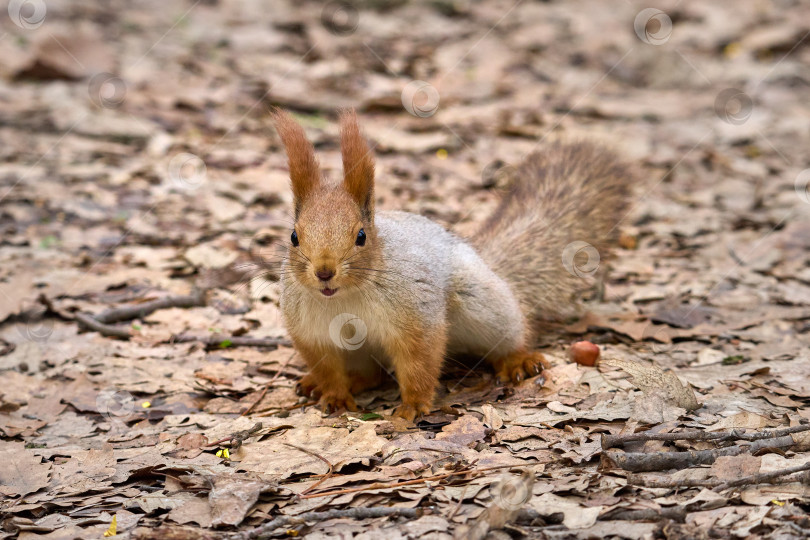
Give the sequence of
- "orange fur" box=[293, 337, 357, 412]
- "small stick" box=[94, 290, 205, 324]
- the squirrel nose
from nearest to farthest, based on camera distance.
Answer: the squirrel nose, "orange fur" box=[293, 337, 357, 412], "small stick" box=[94, 290, 205, 324]

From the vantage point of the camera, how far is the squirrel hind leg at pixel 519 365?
403 centimetres

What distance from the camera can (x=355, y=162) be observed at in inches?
137

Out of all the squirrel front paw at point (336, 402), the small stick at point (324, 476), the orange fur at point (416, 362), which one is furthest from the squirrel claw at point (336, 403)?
the small stick at point (324, 476)

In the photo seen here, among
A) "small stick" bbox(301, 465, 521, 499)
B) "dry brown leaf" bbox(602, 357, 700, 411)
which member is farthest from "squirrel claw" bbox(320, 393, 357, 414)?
"dry brown leaf" bbox(602, 357, 700, 411)

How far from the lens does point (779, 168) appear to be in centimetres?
708

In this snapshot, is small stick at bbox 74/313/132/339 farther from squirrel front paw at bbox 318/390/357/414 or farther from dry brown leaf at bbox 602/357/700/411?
dry brown leaf at bbox 602/357/700/411

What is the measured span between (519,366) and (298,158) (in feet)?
5.25

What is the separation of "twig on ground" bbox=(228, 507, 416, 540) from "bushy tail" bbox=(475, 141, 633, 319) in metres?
1.79

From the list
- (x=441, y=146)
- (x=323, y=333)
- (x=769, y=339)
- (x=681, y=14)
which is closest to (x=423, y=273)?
(x=323, y=333)

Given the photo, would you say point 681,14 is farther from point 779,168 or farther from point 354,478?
point 354,478

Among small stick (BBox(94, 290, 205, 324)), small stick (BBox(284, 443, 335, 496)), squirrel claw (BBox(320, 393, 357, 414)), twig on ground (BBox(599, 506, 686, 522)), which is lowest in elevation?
small stick (BBox(284, 443, 335, 496))

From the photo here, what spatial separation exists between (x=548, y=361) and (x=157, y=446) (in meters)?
2.05

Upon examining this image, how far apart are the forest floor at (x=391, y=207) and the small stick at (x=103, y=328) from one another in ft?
0.09

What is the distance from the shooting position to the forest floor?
116 inches
